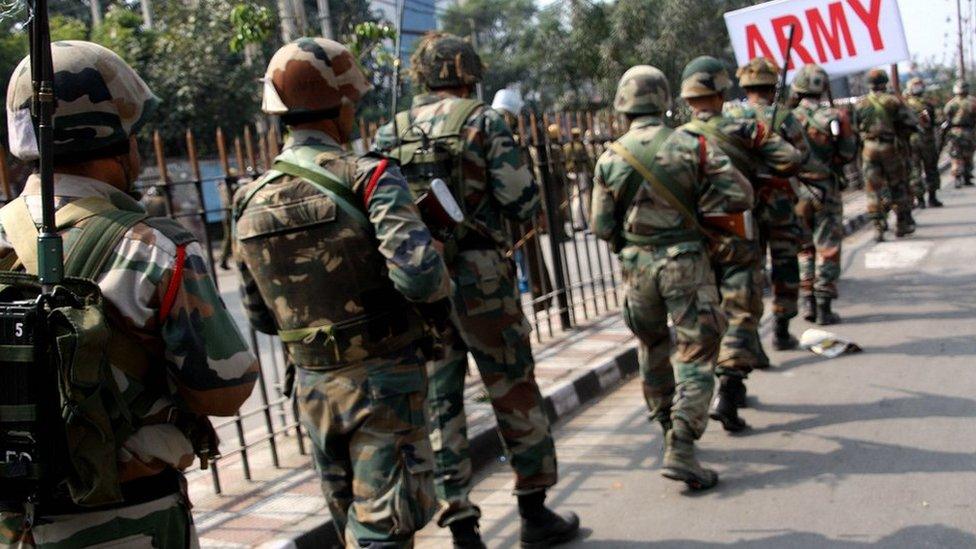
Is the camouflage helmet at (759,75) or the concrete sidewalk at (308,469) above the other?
the camouflage helmet at (759,75)

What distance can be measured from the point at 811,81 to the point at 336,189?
5582 millimetres

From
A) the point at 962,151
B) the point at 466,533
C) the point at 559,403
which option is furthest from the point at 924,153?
the point at 466,533

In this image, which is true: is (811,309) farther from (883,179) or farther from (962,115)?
(962,115)

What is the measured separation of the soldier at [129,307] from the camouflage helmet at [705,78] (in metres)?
3.58

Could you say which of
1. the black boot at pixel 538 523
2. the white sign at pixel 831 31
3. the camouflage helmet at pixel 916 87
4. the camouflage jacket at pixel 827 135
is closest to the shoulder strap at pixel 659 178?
the black boot at pixel 538 523

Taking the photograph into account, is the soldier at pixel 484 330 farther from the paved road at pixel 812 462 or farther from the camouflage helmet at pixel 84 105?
the camouflage helmet at pixel 84 105

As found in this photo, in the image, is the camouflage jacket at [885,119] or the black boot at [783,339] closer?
the black boot at [783,339]

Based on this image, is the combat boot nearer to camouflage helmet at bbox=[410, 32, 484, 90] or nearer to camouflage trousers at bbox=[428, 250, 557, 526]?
camouflage trousers at bbox=[428, 250, 557, 526]

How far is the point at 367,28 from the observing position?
6.25 m

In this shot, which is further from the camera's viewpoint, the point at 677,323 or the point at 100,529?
the point at 677,323

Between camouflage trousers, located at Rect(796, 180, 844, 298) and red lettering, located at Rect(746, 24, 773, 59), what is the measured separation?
5.07 feet

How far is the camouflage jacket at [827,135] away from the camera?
24.6 feet

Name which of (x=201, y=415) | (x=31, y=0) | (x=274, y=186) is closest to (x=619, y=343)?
(x=274, y=186)

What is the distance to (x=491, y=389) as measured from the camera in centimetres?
394
